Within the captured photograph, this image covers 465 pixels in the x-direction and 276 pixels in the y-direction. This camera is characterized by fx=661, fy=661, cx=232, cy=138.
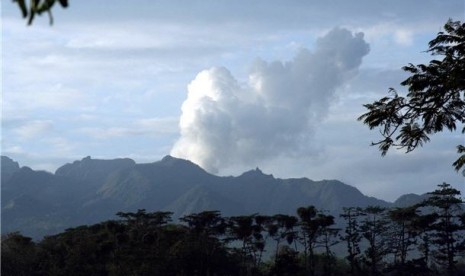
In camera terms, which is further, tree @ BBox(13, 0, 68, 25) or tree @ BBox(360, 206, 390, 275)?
tree @ BBox(360, 206, 390, 275)

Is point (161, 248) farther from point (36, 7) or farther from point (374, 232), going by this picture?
point (36, 7)

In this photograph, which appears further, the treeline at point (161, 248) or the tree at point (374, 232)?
the tree at point (374, 232)

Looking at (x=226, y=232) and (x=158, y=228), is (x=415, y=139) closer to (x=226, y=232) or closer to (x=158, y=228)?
(x=158, y=228)

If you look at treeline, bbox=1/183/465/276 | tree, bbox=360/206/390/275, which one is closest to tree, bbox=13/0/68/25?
treeline, bbox=1/183/465/276

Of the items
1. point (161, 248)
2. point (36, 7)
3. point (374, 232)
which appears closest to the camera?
point (36, 7)

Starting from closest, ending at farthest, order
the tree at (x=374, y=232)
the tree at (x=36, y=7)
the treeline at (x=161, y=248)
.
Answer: the tree at (x=36, y=7) → the treeline at (x=161, y=248) → the tree at (x=374, y=232)

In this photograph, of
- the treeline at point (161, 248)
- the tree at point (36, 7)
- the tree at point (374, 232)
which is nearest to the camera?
the tree at point (36, 7)

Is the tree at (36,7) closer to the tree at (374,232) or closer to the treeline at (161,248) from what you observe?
the treeline at (161,248)

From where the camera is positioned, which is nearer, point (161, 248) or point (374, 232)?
point (161, 248)

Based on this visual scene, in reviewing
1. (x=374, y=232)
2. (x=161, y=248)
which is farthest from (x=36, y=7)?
(x=374, y=232)

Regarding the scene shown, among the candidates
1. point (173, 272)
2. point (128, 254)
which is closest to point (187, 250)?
point (173, 272)

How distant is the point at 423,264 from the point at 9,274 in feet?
184

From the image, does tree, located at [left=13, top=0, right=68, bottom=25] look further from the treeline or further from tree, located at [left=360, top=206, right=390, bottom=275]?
tree, located at [left=360, top=206, right=390, bottom=275]

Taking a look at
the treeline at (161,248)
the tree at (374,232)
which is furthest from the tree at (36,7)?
the tree at (374,232)
